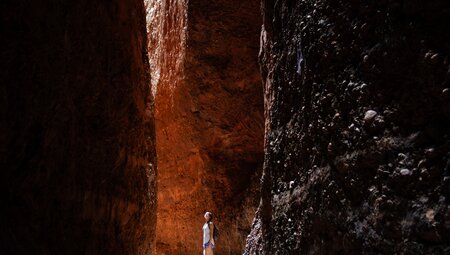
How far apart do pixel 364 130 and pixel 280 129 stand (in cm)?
132

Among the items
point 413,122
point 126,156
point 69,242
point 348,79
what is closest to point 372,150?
point 413,122

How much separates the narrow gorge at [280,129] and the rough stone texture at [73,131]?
0.05ft

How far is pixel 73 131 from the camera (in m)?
4.23

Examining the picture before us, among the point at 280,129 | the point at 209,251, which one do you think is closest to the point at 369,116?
the point at 280,129

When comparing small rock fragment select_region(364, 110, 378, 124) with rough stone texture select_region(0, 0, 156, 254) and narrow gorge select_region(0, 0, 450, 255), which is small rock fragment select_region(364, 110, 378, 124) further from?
rough stone texture select_region(0, 0, 156, 254)

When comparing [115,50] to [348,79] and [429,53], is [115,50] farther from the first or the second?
[429,53]

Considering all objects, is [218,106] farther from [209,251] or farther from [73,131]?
[73,131]

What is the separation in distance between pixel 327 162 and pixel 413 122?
30.4 inches

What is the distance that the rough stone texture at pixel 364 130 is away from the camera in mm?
1757

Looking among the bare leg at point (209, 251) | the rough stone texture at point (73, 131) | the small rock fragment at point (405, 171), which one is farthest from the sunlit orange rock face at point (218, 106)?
the small rock fragment at point (405, 171)

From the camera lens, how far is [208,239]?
7824 millimetres

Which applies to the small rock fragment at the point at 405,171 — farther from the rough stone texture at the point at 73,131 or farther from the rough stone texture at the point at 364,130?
the rough stone texture at the point at 73,131

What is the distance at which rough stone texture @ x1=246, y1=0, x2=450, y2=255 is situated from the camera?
5.76ft

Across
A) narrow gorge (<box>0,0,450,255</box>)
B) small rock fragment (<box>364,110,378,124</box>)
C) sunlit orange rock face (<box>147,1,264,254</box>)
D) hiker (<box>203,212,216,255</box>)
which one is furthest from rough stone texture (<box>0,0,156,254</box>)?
sunlit orange rock face (<box>147,1,264,254</box>)
